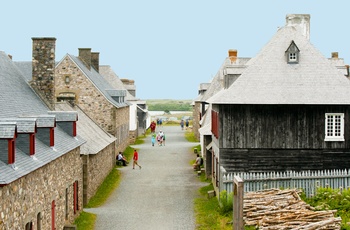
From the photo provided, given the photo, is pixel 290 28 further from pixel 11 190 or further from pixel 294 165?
pixel 11 190

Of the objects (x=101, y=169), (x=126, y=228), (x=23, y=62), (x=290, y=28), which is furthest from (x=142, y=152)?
(x=126, y=228)

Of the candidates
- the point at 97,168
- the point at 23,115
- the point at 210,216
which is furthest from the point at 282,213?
the point at 97,168

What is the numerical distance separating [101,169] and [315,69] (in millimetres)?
13185

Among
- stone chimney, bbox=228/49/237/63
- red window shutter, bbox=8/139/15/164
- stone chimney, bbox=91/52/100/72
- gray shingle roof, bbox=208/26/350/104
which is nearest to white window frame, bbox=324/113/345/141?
gray shingle roof, bbox=208/26/350/104

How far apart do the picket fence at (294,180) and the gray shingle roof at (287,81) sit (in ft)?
10.3

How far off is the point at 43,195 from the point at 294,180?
37.1 ft

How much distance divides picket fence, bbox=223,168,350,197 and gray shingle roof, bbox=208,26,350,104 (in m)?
3.14

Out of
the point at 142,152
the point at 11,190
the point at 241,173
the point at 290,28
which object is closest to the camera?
the point at 11,190

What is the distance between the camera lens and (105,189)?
32.2 metres

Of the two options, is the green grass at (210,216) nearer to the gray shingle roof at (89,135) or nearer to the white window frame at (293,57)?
the gray shingle roof at (89,135)

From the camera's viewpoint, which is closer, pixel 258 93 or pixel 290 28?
pixel 258 93

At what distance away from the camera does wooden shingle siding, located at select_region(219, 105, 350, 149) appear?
2658 centimetres

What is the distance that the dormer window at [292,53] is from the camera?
89.1 ft

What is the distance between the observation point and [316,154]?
2683 cm
